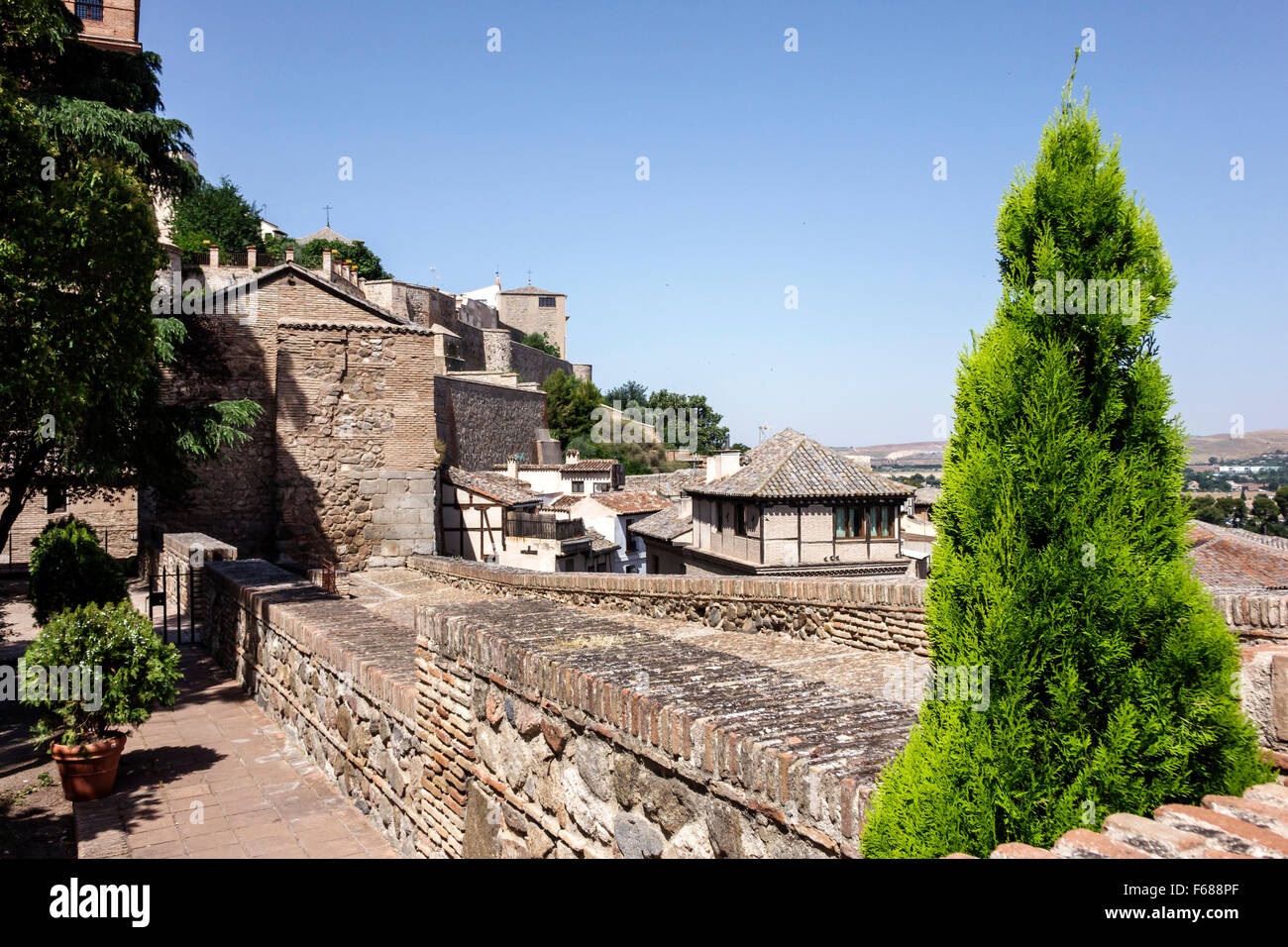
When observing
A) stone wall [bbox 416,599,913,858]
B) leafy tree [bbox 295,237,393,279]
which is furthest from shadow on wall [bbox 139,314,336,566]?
leafy tree [bbox 295,237,393,279]

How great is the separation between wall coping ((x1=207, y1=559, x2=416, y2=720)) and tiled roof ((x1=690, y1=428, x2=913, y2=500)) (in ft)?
49.5

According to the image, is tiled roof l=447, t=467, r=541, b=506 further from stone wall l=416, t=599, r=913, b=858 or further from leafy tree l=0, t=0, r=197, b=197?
stone wall l=416, t=599, r=913, b=858

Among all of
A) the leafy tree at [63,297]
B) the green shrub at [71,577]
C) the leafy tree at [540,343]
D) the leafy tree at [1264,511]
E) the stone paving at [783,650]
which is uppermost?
the leafy tree at [540,343]

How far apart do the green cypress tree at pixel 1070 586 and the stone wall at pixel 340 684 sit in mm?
3135

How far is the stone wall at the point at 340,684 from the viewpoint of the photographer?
4.83m

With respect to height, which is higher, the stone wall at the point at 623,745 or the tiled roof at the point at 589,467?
the tiled roof at the point at 589,467

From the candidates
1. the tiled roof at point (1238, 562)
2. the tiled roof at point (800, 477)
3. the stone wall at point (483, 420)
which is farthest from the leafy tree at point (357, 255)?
the tiled roof at point (1238, 562)

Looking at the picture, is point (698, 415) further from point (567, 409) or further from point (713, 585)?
point (713, 585)

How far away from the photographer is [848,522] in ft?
76.0

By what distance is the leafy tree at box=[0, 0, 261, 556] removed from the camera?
6707 millimetres

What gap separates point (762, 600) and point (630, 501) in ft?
90.1

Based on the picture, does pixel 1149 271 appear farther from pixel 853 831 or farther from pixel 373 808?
pixel 373 808

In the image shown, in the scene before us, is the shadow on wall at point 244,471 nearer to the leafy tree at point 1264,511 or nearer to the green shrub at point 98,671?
the green shrub at point 98,671
